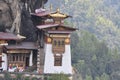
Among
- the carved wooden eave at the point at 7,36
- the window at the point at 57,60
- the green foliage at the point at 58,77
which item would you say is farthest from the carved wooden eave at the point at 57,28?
the green foliage at the point at 58,77

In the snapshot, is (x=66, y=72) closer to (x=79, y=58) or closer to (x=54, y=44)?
(x=54, y=44)

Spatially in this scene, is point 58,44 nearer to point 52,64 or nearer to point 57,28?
point 57,28

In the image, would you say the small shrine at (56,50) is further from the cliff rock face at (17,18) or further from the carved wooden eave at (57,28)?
the cliff rock face at (17,18)

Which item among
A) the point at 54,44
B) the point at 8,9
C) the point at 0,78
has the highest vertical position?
the point at 8,9

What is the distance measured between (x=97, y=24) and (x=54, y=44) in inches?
5282

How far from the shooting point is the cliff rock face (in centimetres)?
5638

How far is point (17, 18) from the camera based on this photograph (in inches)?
2226

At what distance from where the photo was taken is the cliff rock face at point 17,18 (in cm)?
5638

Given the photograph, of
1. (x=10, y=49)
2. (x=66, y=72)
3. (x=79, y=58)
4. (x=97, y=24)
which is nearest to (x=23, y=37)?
(x=10, y=49)

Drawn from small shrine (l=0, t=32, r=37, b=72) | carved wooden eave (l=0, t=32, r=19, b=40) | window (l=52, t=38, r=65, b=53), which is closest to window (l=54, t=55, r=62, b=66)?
window (l=52, t=38, r=65, b=53)

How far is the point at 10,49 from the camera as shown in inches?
2104

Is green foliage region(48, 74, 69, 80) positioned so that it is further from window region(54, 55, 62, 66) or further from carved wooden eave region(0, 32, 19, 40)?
carved wooden eave region(0, 32, 19, 40)

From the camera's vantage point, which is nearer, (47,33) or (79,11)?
(47,33)

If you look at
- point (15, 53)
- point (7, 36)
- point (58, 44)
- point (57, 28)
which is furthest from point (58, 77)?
point (7, 36)
